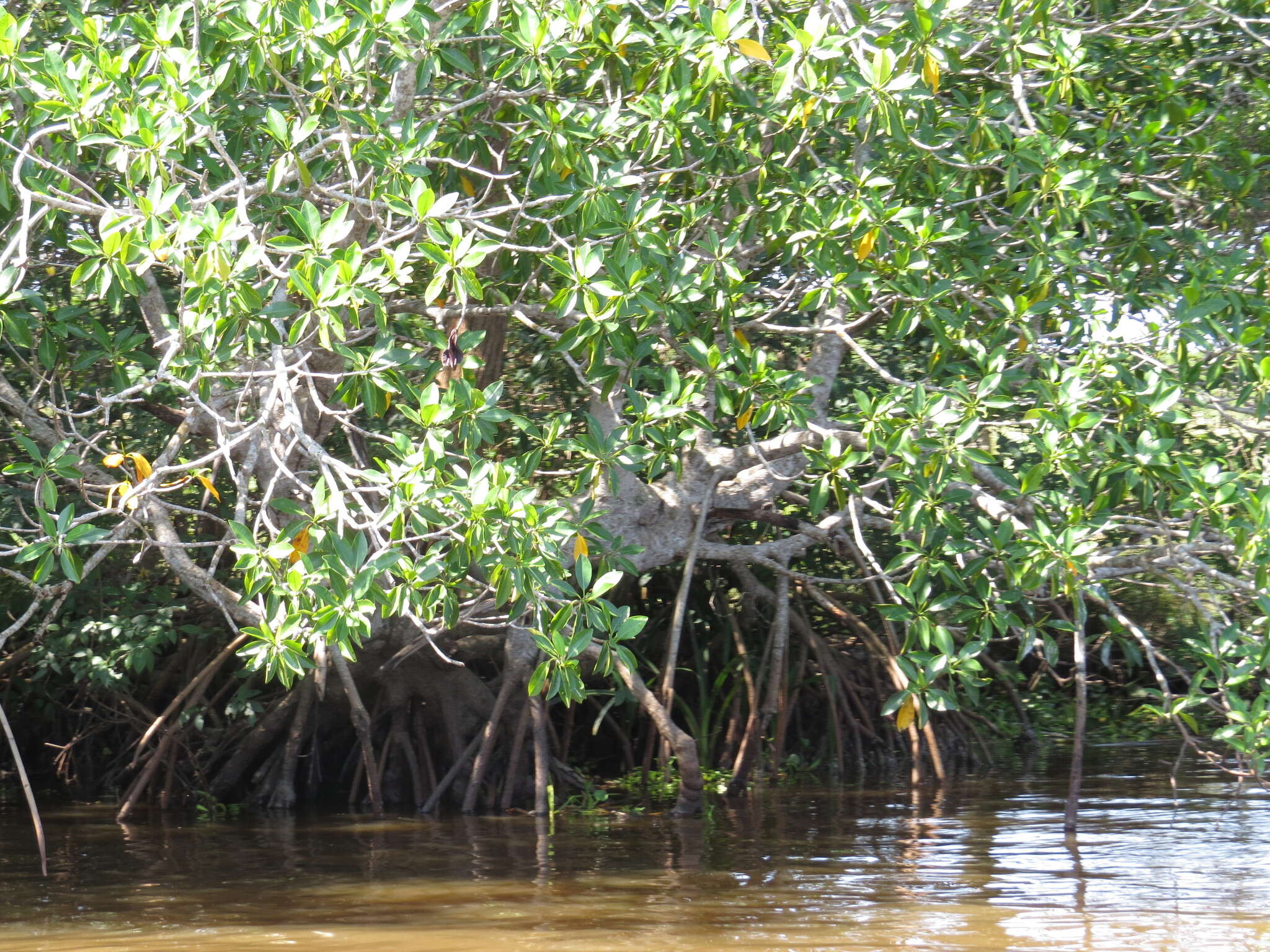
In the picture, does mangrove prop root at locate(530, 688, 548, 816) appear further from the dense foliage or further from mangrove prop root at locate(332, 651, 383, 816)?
mangrove prop root at locate(332, 651, 383, 816)

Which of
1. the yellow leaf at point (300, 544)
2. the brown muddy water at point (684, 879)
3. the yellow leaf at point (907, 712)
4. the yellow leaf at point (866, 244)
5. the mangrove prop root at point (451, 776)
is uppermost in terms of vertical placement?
the yellow leaf at point (866, 244)

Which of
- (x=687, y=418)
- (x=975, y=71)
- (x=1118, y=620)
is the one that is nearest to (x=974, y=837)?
(x=1118, y=620)

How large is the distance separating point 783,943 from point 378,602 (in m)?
1.40

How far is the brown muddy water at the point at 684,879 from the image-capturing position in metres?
3.66

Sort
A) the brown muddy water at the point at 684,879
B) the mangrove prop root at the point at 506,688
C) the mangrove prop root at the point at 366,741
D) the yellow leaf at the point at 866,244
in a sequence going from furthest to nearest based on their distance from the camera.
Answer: the mangrove prop root at the point at 506,688, the mangrove prop root at the point at 366,741, the yellow leaf at the point at 866,244, the brown muddy water at the point at 684,879

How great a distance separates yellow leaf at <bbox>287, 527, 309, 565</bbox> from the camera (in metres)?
3.38

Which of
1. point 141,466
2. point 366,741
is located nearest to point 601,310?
point 141,466

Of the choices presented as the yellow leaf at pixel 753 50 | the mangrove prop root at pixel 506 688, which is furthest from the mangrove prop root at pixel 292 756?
the yellow leaf at pixel 753 50

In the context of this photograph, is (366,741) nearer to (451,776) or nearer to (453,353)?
(451,776)

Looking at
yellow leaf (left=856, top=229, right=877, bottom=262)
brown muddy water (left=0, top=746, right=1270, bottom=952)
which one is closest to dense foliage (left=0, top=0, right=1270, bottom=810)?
yellow leaf (left=856, top=229, right=877, bottom=262)

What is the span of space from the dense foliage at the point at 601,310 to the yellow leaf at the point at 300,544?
0.03 meters

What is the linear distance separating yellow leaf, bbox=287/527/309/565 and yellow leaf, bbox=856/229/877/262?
1.81 meters

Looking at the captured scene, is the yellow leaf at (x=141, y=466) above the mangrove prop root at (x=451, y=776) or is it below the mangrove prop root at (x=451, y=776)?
above

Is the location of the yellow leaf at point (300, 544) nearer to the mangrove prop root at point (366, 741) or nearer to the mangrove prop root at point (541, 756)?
the mangrove prop root at point (366, 741)
